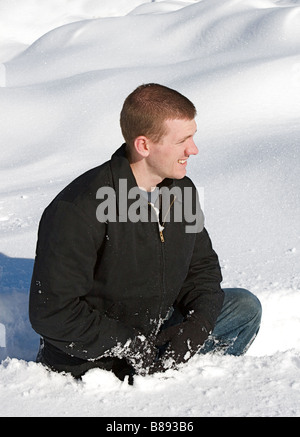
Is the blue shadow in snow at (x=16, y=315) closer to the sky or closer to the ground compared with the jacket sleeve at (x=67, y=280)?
closer to the ground

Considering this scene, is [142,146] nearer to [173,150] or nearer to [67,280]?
[173,150]

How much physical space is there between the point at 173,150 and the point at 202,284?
1.66ft

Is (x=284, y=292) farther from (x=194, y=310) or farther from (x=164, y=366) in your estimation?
(x=164, y=366)

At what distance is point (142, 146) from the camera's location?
179cm

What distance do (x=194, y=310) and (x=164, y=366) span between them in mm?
219

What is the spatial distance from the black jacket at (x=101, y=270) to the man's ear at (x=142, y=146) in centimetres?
5

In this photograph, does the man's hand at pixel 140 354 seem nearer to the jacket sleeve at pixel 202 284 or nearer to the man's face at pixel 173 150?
the jacket sleeve at pixel 202 284

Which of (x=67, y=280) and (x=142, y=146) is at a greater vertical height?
(x=142, y=146)

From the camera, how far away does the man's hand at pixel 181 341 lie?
1.86 metres

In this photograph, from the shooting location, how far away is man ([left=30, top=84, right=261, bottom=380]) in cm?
169

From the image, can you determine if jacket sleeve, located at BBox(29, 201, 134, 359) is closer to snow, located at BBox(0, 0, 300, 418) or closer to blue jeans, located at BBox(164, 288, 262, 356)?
snow, located at BBox(0, 0, 300, 418)

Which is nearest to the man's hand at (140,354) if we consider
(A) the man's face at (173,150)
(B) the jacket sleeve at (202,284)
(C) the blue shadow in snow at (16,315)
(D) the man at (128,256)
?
(D) the man at (128,256)

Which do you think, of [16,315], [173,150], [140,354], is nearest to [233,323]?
[140,354]

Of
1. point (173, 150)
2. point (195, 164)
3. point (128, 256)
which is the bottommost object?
point (128, 256)
